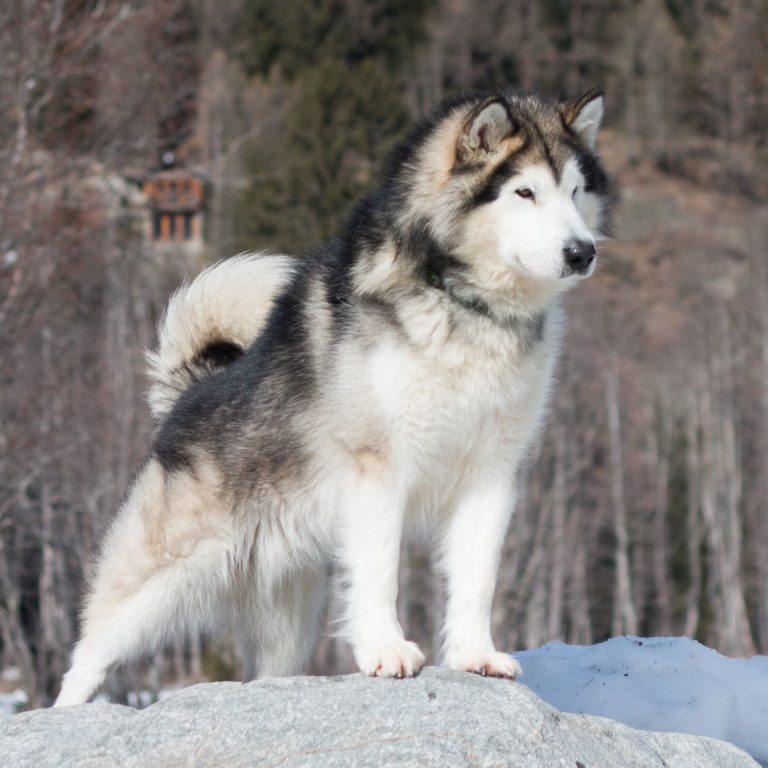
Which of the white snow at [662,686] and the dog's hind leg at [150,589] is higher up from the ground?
the dog's hind leg at [150,589]

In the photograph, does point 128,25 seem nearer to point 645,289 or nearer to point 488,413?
point 488,413

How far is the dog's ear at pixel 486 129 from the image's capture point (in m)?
4.22

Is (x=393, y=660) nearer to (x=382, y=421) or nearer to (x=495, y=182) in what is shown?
(x=382, y=421)

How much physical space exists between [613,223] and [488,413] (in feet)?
3.15

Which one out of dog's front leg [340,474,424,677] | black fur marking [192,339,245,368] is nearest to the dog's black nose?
dog's front leg [340,474,424,677]

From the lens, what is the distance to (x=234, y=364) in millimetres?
5066

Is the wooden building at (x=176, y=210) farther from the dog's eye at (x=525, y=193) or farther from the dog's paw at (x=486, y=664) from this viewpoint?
the dog's paw at (x=486, y=664)

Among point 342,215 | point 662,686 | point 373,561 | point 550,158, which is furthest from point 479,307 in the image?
point 662,686

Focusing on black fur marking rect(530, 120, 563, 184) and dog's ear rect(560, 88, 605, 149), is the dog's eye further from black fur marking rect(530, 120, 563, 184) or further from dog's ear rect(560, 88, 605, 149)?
dog's ear rect(560, 88, 605, 149)

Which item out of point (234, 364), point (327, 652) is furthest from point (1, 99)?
point (327, 652)

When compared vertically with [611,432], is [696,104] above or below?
above

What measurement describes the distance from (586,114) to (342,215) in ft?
4.08

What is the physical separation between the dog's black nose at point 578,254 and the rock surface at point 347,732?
138 cm

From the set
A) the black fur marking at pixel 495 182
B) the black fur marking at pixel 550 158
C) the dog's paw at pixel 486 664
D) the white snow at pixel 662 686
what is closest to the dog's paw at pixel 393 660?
the dog's paw at pixel 486 664
